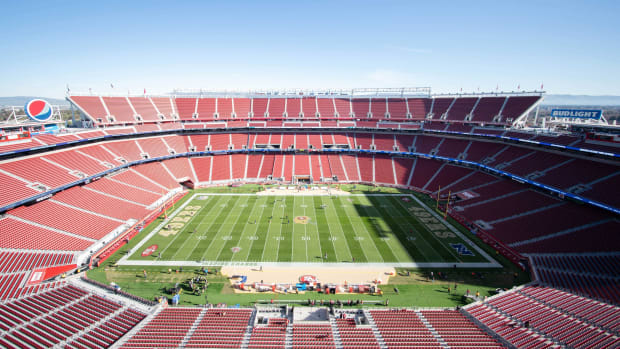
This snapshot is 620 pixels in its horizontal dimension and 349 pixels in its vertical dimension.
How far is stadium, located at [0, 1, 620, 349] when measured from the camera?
1841cm

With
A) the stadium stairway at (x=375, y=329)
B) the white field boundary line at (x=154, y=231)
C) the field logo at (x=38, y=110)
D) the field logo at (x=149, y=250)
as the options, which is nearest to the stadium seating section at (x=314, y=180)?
the stadium stairway at (x=375, y=329)

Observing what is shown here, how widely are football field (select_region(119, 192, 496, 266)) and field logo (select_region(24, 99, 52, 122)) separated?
20.4 metres

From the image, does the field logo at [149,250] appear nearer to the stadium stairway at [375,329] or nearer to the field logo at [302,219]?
the field logo at [302,219]

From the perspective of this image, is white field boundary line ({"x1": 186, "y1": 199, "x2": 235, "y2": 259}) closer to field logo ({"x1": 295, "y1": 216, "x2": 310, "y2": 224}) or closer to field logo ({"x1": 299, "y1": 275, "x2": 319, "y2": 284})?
field logo ({"x1": 295, "y1": 216, "x2": 310, "y2": 224})

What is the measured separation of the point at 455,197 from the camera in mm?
42344

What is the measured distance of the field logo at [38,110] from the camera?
36744 mm

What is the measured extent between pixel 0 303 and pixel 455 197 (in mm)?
47410

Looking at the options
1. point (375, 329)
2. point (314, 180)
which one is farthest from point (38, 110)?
point (375, 329)

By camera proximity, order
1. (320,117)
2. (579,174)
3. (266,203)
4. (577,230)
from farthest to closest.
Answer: (320,117)
(266,203)
(579,174)
(577,230)

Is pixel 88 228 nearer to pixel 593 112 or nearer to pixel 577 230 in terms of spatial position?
pixel 577 230

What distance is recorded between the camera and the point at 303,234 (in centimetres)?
3284

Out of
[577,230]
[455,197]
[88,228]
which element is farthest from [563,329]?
[88,228]

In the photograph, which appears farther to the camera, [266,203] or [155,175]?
[155,175]

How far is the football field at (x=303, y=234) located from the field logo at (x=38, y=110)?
20.4 meters
